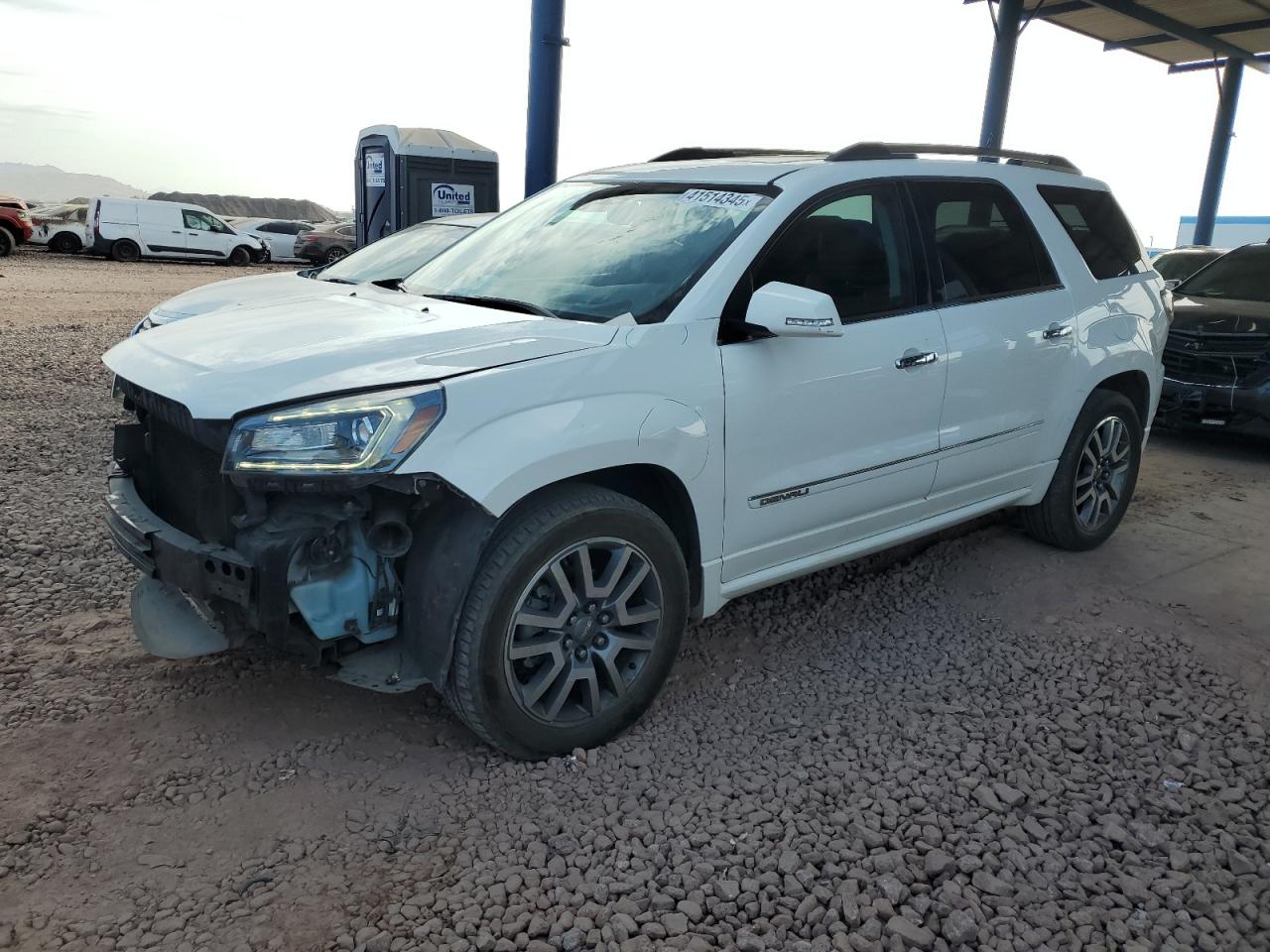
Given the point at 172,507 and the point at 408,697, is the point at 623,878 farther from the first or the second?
the point at 172,507

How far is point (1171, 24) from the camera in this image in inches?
685

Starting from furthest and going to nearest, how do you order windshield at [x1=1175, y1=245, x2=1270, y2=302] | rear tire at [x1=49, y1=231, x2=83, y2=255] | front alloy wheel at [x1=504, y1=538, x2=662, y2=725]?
1. rear tire at [x1=49, y1=231, x2=83, y2=255]
2. windshield at [x1=1175, y1=245, x2=1270, y2=302]
3. front alloy wheel at [x1=504, y1=538, x2=662, y2=725]

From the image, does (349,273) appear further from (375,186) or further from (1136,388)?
(1136,388)

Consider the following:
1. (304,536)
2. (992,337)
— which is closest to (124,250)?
(992,337)

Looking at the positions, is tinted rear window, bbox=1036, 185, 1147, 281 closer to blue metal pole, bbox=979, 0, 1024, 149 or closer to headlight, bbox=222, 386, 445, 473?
headlight, bbox=222, 386, 445, 473

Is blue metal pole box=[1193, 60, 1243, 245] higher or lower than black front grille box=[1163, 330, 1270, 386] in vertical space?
higher

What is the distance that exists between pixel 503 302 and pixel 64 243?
26.5 meters

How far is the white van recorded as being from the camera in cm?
2438

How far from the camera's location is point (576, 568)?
3082 millimetres

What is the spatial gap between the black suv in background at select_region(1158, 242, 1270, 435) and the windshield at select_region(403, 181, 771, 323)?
5.69 metres

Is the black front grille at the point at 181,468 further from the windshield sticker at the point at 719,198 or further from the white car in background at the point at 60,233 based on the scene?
the white car in background at the point at 60,233

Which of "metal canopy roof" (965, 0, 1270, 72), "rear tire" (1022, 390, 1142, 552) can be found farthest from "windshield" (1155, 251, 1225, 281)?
"rear tire" (1022, 390, 1142, 552)

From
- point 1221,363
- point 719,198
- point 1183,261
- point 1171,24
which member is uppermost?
point 1171,24

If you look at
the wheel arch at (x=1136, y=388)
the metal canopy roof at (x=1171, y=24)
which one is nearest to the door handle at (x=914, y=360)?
the wheel arch at (x=1136, y=388)
